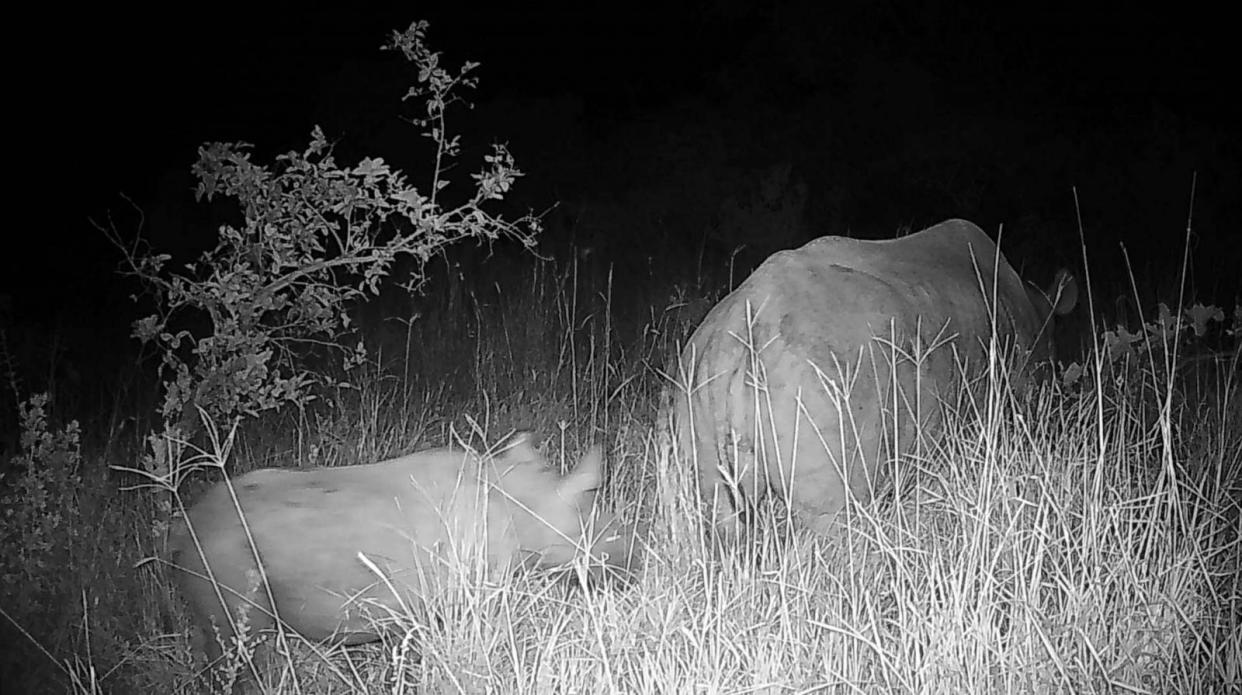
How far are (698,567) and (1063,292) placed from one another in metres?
2.67

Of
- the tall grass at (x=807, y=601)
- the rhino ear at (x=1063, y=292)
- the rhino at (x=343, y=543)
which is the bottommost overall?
the tall grass at (x=807, y=601)

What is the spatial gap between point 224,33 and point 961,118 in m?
5.71

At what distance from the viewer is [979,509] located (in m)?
3.07

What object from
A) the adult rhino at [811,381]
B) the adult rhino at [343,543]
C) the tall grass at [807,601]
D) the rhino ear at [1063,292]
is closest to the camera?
the tall grass at [807,601]

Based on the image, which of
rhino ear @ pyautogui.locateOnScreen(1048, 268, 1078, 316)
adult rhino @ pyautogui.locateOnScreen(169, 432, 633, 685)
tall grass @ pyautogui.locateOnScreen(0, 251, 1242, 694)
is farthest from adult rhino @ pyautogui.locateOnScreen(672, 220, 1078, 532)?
rhino ear @ pyautogui.locateOnScreen(1048, 268, 1078, 316)

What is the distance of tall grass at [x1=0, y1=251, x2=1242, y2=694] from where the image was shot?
109 inches

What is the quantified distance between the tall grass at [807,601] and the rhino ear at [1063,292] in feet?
2.81

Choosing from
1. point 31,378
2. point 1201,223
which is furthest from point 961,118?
point 31,378

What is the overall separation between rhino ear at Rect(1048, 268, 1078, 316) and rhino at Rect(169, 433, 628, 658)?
2849mm

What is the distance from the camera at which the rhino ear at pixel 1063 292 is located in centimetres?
526

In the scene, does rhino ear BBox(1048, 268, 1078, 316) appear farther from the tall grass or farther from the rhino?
the rhino

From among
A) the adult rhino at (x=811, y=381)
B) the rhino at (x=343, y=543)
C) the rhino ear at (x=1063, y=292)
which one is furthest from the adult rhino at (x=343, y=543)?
the rhino ear at (x=1063, y=292)

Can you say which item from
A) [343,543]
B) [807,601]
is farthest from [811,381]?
[343,543]

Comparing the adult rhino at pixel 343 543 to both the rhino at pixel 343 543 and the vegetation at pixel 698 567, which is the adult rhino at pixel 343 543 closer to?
the rhino at pixel 343 543
